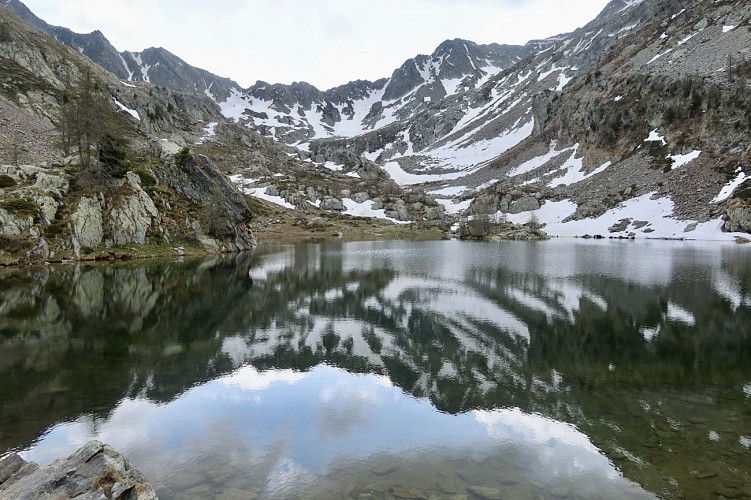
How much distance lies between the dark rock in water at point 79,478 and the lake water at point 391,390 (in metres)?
1.55

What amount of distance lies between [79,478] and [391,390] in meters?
10.9

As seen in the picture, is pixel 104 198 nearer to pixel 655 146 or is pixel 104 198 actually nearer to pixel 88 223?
pixel 88 223

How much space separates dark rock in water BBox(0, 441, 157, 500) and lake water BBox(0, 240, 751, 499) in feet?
5.10

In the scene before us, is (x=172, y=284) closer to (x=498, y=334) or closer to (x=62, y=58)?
(x=498, y=334)

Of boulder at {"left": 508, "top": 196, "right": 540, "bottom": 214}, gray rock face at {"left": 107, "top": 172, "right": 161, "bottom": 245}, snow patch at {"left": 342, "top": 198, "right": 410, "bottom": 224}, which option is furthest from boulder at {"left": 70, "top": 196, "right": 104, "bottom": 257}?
boulder at {"left": 508, "top": 196, "right": 540, "bottom": 214}

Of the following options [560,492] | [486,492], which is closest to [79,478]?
[486,492]

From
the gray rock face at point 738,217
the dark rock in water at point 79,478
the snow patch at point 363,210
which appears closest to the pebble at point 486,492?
the dark rock in water at point 79,478

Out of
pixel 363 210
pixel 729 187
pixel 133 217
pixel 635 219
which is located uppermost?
pixel 729 187

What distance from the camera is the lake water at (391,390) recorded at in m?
10.7

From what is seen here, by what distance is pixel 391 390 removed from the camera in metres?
16.6

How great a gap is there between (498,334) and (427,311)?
277 inches

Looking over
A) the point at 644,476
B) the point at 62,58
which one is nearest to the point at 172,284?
the point at 644,476

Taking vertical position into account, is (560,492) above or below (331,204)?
below

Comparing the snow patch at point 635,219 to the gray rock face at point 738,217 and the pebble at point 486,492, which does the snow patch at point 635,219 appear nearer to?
the gray rock face at point 738,217
